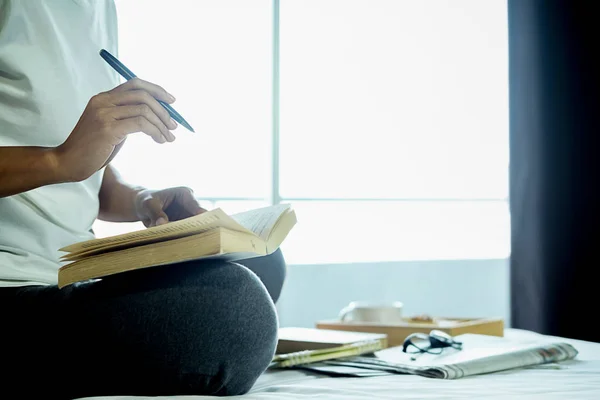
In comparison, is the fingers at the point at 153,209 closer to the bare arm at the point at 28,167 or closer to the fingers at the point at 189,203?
the fingers at the point at 189,203

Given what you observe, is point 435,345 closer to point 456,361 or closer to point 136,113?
point 456,361

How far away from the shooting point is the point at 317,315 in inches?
129

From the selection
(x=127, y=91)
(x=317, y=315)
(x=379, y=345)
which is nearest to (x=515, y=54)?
(x=317, y=315)

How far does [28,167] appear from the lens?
892mm

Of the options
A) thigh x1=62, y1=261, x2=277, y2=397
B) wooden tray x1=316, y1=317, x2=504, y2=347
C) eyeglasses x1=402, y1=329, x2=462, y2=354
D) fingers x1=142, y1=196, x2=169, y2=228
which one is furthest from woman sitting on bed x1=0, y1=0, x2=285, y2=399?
wooden tray x1=316, y1=317, x2=504, y2=347

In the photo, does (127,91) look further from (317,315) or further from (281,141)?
(317,315)

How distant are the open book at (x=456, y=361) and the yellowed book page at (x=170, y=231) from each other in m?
0.48

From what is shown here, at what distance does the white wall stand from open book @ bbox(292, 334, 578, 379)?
1.87 m

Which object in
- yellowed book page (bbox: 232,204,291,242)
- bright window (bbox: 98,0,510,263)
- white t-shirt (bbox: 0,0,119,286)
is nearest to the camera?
yellowed book page (bbox: 232,204,291,242)

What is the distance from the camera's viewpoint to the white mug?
201cm

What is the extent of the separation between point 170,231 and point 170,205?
1.54ft

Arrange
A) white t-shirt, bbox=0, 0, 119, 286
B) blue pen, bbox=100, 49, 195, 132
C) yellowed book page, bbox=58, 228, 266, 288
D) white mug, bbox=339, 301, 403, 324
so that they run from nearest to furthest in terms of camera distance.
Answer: yellowed book page, bbox=58, 228, 266, 288, blue pen, bbox=100, 49, 195, 132, white t-shirt, bbox=0, 0, 119, 286, white mug, bbox=339, 301, 403, 324

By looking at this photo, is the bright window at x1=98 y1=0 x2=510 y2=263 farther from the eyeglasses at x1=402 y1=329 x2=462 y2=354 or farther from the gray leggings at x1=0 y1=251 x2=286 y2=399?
the gray leggings at x1=0 y1=251 x2=286 y2=399

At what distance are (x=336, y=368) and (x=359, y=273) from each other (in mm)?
2196
